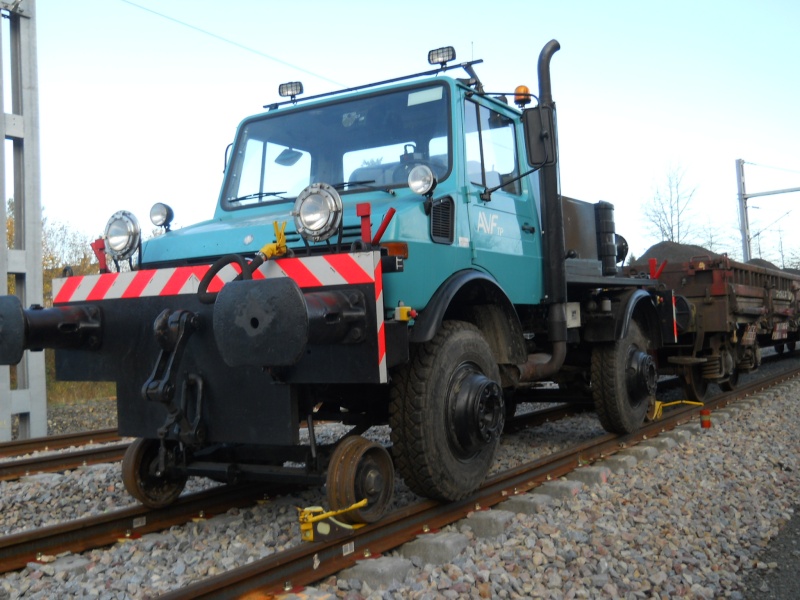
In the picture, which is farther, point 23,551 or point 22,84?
point 22,84

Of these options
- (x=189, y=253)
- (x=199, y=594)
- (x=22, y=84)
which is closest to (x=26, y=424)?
(x=22, y=84)

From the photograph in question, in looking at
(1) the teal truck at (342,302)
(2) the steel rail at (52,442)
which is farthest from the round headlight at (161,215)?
(2) the steel rail at (52,442)

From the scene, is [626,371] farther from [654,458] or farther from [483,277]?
[483,277]

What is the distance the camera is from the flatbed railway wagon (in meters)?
9.80

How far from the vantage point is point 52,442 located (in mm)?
7570

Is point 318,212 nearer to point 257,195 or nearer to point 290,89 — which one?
point 257,195

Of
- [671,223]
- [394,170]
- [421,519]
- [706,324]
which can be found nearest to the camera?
[421,519]

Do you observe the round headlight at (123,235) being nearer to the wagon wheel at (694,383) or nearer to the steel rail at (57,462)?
the steel rail at (57,462)

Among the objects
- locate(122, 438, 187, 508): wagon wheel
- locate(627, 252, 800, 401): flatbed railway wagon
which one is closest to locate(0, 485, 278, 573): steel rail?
locate(122, 438, 187, 508): wagon wheel

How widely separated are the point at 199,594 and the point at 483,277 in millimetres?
2526

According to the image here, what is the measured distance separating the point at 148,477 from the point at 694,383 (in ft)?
24.7

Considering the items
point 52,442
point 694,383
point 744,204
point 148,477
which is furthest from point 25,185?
point 744,204

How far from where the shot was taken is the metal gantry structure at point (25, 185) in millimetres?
8844

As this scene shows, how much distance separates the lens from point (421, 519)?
13.9 ft
